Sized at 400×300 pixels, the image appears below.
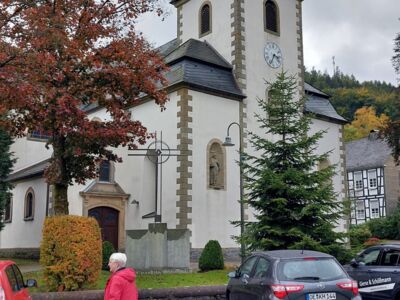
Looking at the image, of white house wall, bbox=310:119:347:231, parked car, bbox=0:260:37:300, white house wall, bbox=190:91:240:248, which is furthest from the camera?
white house wall, bbox=310:119:347:231

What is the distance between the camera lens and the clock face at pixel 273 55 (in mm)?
27625

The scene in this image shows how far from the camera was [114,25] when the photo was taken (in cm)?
1586

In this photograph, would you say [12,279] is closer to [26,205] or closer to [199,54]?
[199,54]

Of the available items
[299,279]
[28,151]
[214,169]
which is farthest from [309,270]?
[28,151]

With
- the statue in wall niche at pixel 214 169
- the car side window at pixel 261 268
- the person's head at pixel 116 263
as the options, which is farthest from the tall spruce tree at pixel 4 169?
the person's head at pixel 116 263

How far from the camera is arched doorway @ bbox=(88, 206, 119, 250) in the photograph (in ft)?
85.5

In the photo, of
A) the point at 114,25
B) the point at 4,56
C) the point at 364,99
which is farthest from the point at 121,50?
the point at 364,99

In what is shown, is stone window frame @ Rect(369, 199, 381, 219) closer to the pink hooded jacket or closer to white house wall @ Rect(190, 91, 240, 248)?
white house wall @ Rect(190, 91, 240, 248)

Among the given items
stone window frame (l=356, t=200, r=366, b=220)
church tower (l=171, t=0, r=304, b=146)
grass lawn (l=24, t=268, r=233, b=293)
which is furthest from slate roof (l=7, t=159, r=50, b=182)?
stone window frame (l=356, t=200, r=366, b=220)

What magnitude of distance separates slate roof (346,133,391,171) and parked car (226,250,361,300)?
150 feet

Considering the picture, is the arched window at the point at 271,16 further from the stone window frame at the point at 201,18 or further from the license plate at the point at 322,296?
the license plate at the point at 322,296

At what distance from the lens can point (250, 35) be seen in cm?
2708

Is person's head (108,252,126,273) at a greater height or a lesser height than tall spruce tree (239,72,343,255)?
lesser

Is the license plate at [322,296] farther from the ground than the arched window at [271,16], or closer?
closer
